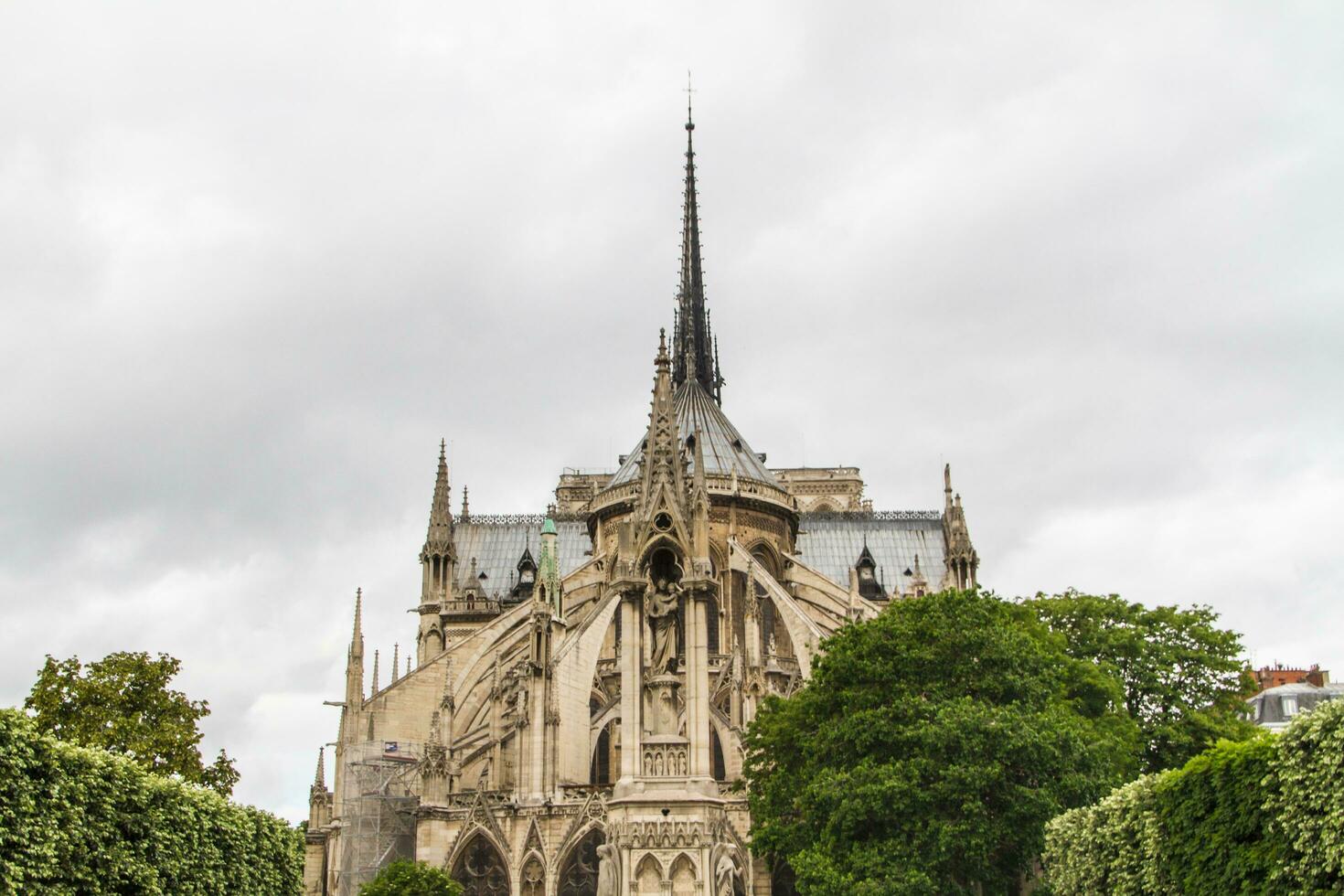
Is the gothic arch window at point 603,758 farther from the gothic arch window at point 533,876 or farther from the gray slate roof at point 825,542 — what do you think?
the gray slate roof at point 825,542

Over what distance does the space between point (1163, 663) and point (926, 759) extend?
16.7 metres

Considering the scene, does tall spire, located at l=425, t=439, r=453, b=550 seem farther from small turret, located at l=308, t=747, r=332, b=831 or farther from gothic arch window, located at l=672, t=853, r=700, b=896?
gothic arch window, located at l=672, t=853, r=700, b=896

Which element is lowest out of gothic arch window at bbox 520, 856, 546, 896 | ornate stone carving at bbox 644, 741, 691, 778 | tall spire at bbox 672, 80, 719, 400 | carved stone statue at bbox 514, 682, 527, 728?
ornate stone carving at bbox 644, 741, 691, 778

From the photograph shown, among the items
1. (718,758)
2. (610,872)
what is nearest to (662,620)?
(610,872)

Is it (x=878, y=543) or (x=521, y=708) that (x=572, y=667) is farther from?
(x=878, y=543)

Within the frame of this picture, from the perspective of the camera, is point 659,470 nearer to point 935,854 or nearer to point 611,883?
point 611,883

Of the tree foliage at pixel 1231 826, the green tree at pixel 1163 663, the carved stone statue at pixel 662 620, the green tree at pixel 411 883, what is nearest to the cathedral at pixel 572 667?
the carved stone statue at pixel 662 620

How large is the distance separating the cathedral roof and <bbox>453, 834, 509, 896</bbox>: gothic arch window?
1778cm

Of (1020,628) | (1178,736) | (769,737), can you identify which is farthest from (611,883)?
(1178,736)

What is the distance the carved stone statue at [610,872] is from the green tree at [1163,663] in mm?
23954

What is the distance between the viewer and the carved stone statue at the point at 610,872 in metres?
21.7

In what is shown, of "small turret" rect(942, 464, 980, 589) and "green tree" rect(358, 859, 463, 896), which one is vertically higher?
"small turret" rect(942, 464, 980, 589)

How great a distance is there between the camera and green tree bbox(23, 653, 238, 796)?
36.0 m

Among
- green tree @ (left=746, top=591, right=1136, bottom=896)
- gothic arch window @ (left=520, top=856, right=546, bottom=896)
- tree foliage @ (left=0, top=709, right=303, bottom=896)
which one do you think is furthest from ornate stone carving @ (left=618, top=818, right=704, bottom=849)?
gothic arch window @ (left=520, top=856, right=546, bottom=896)
